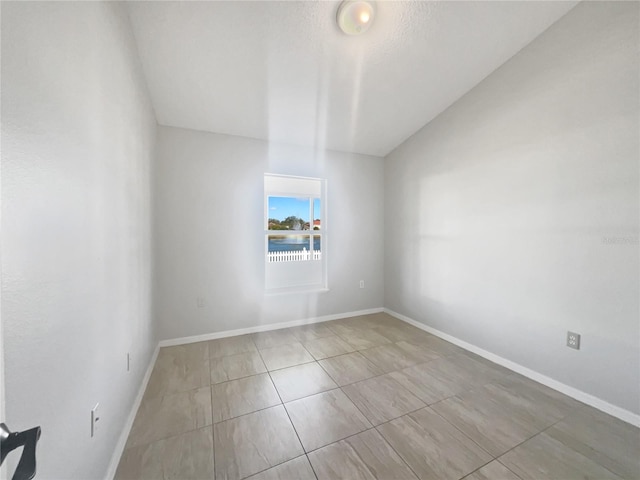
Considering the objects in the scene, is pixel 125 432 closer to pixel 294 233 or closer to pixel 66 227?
pixel 66 227

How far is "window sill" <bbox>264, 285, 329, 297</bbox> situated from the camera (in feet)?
10.3

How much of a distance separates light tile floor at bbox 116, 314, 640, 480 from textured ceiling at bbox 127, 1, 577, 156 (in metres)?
2.53

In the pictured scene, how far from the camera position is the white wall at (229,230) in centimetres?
262

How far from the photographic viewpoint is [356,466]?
4.28 ft

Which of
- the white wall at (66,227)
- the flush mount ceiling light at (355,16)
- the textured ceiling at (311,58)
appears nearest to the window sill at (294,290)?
the white wall at (66,227)

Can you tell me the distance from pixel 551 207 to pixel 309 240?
2518 millimetres

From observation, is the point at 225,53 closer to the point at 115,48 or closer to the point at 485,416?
the point at 115,48

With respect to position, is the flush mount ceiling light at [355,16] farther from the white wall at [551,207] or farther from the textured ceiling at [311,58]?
the white wall at [551,207]

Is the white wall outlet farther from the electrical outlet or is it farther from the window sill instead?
the electrical outlet

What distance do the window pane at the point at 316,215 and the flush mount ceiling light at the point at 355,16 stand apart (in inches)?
76.5

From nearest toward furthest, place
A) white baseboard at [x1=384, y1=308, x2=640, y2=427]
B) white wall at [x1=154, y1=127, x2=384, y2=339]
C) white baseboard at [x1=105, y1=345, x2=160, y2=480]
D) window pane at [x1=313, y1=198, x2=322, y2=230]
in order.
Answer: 1. white baseboard at [x1=105, y1=345, x2=160, y2=480]
2. white baseboard at [x1=384, y1=308, x2=640, y2=427]
3. white wall at [x1=154, y1=127, x2=384, y2=339]
4. window pane at [x1=313, y1=198, x2=322, y2=230]

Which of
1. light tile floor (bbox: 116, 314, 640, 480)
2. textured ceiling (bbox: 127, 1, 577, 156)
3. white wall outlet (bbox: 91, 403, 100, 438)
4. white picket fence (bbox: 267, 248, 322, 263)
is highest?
textured ceiling (bbox: 127, 1, 577, 156)

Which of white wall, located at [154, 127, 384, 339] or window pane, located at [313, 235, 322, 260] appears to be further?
window pane, located at [313, 235, 322, 260]

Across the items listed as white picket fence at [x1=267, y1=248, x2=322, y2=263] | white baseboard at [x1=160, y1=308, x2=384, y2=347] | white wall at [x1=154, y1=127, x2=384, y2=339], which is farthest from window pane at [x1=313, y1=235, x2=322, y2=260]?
Result: white baseboard at [x1=160, y1=308, x2=384, y2=347]
